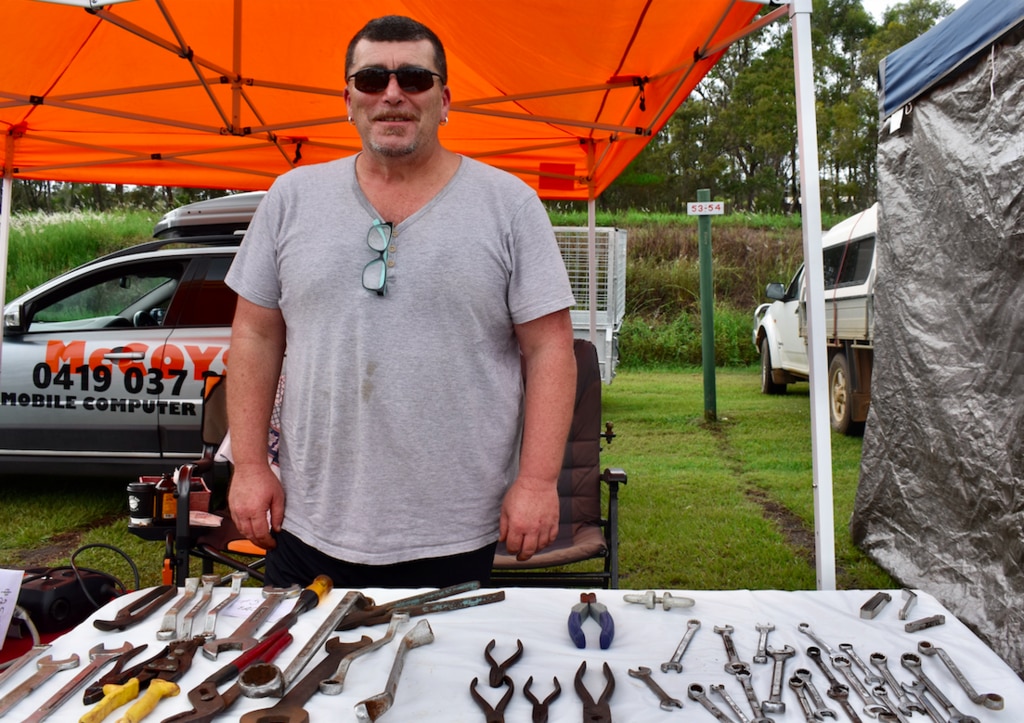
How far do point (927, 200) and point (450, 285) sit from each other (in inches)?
116

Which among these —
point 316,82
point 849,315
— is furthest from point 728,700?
point 849,315

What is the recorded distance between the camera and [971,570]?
11.2 feet

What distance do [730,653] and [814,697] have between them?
21 cm

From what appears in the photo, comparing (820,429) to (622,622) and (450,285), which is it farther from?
(450,285)

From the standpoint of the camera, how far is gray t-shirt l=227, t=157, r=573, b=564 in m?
1.76

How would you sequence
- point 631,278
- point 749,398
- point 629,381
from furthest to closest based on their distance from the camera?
1. point 631,278
2. point 629,381
3. point 749,398

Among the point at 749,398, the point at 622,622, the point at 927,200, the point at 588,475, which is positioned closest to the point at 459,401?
the point at 622,622

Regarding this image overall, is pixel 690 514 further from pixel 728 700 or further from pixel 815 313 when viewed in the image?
pixel 728 700

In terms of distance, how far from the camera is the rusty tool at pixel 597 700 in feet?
4.36

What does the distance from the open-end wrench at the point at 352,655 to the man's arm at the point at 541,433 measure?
0.28m

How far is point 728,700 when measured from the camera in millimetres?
1407

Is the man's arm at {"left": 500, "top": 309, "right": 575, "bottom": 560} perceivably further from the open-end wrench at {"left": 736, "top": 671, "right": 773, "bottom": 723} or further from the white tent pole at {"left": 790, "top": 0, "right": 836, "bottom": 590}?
the white tent pole at {"left": 790, "top": 0, "right": 836, "bottom": 590}

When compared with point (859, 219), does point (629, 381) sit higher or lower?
lower

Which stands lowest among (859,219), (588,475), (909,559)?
(909,559)
